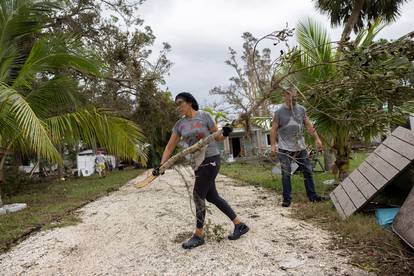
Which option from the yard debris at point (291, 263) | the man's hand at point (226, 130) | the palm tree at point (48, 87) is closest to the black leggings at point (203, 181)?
the man's hand at point (226, 130)

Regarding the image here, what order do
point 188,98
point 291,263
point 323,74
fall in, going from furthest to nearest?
1. point 323,74
2. point 188,98
3. point 291,263

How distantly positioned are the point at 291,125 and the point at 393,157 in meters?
1.63

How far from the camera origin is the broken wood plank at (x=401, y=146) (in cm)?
376

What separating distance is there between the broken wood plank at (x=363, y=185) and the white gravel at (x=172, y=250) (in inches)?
28.6

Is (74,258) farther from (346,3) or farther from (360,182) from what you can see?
(346,3)

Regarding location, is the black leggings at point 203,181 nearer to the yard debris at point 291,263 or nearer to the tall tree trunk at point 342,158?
the yard debris at point 291,263

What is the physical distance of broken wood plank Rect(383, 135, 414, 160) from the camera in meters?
3.76

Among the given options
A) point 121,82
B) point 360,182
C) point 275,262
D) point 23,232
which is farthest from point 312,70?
point 121,82

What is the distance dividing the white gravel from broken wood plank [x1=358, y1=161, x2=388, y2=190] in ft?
2.76

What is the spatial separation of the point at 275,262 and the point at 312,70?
429 centimetres

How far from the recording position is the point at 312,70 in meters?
6.40

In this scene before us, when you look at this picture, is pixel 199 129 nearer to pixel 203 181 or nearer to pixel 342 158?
pixel 203 181

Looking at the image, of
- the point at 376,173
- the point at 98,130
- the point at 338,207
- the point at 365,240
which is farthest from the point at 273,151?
the point at 98,130

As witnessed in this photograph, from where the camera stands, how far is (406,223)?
3.03 m
